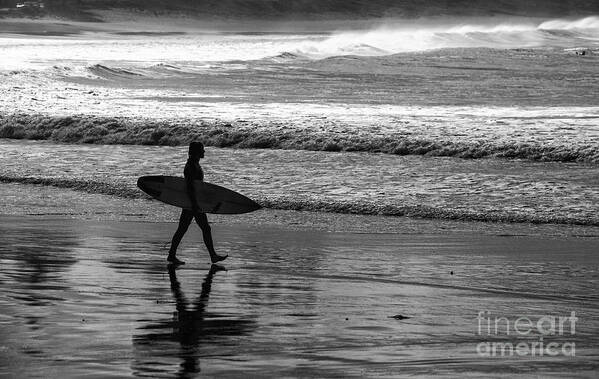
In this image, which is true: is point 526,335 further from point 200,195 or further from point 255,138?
point 255,138

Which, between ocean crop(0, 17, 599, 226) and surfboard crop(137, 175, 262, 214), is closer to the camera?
surfboard crop(137, 175, 262, 214)

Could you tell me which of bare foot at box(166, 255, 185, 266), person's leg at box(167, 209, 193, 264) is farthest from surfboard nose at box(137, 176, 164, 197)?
bare foot at box(166, 255, 185, 266)

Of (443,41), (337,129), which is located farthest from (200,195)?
(443,41)

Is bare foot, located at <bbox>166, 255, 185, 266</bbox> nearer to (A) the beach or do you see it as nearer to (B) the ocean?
(A) the beach

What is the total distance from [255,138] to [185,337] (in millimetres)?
23224

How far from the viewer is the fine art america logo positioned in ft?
36.6

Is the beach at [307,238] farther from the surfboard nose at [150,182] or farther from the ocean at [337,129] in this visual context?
the surfboard nose at [150,182]

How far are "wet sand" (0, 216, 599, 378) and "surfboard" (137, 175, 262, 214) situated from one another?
61 centimetres

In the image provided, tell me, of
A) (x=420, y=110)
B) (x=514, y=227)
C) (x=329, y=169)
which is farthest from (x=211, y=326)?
(x=420, y=110)

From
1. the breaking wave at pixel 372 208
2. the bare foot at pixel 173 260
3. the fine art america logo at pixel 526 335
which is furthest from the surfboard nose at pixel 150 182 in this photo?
the fine art america logo at pixel 526 335

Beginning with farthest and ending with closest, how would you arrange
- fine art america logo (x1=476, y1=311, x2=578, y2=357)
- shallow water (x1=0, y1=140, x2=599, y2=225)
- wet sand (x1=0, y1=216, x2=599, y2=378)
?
shallow water (x1=0, y1=140, x2=599, y2=225)
fine art america logo (x1=476, y1=311, x2=578, y2=357)
wet sand (x1=0, y1=216, x2=599, y2=378)

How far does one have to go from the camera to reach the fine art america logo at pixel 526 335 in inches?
439

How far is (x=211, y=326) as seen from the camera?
1216 centimetres

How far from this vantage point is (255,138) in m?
34.7
